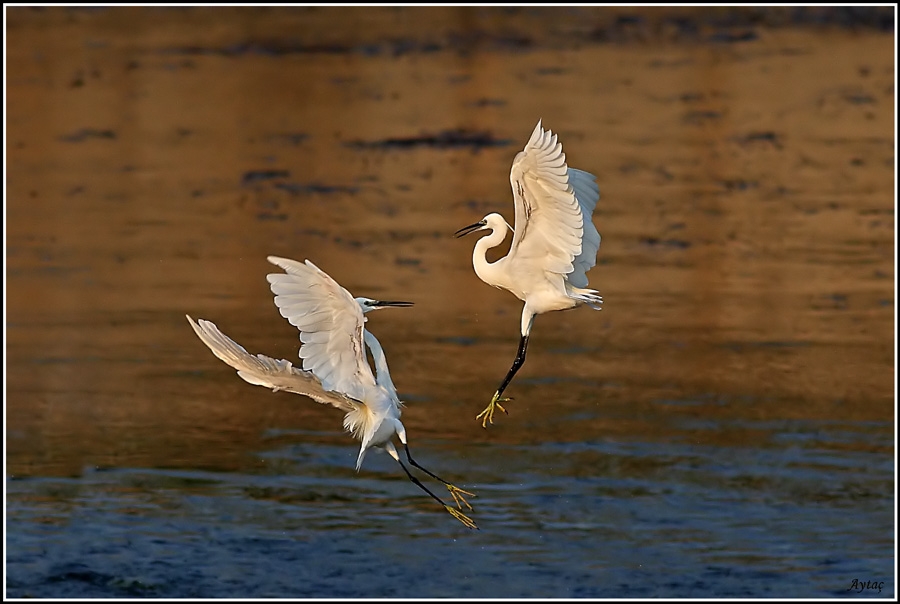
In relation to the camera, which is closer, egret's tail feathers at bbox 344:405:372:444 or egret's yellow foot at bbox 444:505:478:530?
egret's tail feathers at bbox 344:405:372:444

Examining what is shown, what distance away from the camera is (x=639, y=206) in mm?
12977

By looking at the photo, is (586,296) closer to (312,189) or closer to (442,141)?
(312,189)

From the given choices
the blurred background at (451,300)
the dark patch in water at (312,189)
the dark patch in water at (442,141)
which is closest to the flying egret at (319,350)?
the blurred background at (451,300)

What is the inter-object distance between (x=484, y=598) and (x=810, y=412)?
3.30 meters

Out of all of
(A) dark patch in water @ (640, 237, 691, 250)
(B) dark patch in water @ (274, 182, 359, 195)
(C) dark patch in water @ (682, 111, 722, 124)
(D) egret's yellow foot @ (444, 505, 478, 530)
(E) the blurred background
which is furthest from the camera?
(C) dark patch in water @ (682, 111, 722, 124)

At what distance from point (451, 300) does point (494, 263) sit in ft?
16.3

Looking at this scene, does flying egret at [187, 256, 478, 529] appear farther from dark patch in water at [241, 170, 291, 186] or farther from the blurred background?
dark patch in water at [241, 170, 291, 186]

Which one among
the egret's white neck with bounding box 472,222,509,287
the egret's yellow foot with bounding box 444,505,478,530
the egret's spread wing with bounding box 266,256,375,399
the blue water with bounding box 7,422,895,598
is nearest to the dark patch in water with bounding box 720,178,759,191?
the blue water with bounding box 7,422,895,598

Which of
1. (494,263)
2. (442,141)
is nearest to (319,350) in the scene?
(494,263)

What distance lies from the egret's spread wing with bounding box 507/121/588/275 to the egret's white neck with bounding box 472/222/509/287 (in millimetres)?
84

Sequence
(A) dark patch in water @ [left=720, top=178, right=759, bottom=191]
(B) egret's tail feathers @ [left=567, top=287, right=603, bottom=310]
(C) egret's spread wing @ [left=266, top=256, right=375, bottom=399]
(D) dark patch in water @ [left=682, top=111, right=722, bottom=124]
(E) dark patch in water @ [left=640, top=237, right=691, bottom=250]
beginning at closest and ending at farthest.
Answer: (C) egret's spread wing @ [left=266, top=256, right=375, bottom=399]
(B) egret's tail feathers @ [left=567, top=287, right=603, bottom=310]
(E) dark patch in water @ [left=640, top=237, right=691, bottom=250]
(A) dark patch in water @ [left=720, top=178, right=759, bottom=191]
(D) dark patch in water @ [left=682, top=111, right=722, bottom=124]

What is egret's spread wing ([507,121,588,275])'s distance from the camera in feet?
19.2

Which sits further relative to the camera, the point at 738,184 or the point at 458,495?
the point at 738,184

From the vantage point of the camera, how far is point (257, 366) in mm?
5855
